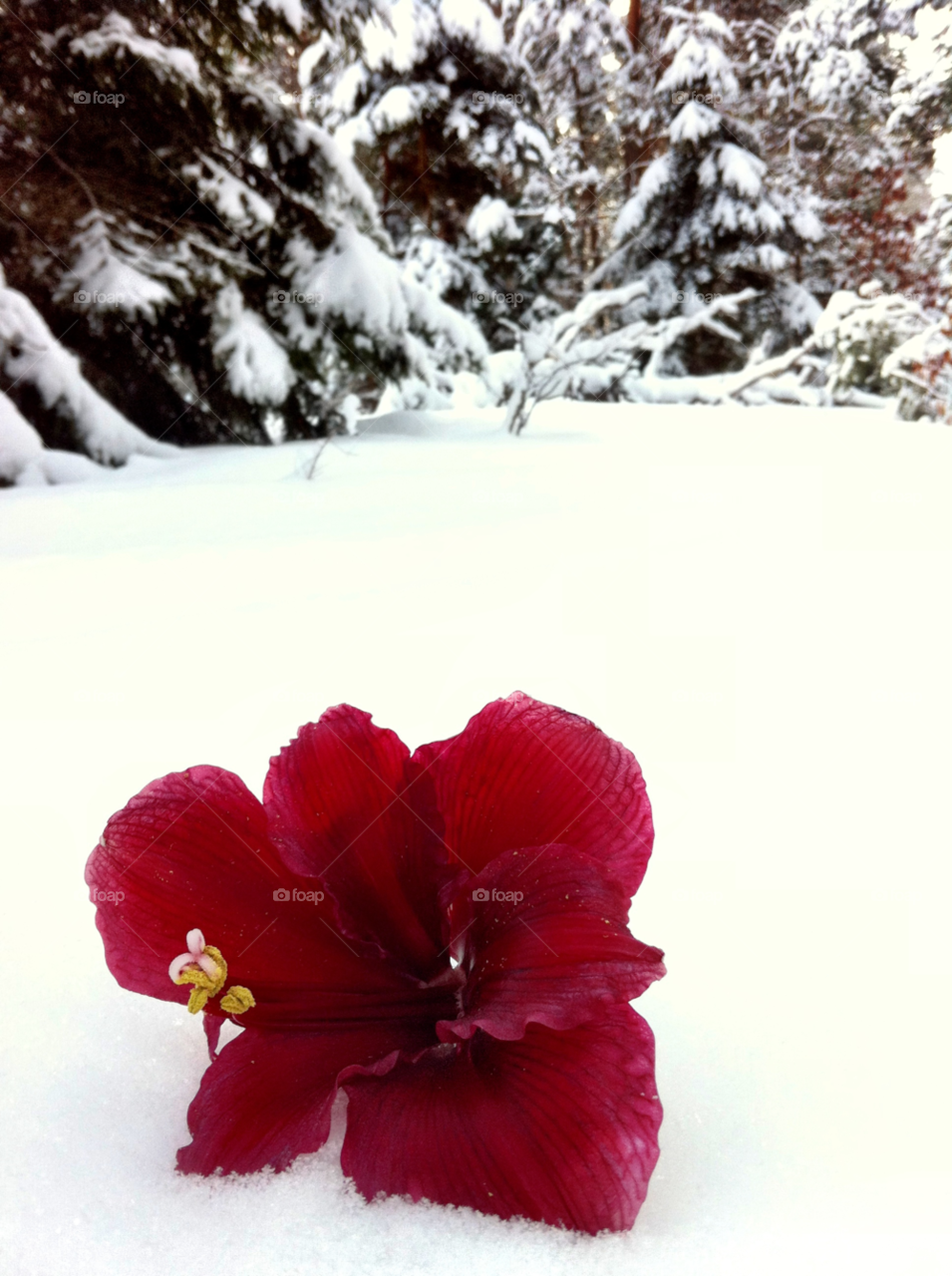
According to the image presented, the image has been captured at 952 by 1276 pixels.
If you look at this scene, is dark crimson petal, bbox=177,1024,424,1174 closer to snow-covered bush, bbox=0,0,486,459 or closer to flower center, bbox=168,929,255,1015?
flower center, bbox=168,929,255,1015

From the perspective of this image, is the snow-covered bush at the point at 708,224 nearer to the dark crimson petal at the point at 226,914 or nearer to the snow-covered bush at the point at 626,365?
the snow-covered bush at the point at 626,365

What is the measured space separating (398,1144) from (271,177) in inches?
100

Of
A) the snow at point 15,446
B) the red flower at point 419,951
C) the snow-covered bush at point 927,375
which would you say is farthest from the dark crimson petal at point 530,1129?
the snow-covered bush at point 927,375

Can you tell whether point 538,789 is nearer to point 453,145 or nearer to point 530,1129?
point 530,1129

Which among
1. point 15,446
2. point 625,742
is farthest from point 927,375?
point 625,742

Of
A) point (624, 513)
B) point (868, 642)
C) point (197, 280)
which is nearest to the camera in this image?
point (868, 642)

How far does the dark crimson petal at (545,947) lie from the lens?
303 mm

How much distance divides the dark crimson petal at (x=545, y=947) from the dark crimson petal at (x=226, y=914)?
0.09 feet

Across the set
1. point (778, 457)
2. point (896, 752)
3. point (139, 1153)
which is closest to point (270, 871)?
point (139, 1153)

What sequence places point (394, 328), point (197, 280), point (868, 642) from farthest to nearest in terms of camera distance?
1. point (394, 328)
2. point (197, 280)
3. point (868, 642)

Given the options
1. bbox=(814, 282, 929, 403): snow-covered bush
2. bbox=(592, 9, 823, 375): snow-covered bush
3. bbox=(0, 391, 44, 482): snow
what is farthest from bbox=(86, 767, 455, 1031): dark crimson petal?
bbox=(592, 9, 823, 375): snow-covered bush

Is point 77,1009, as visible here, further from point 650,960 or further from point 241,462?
point 241,462

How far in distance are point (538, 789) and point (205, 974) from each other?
0.13 metres

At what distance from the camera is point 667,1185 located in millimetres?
312
